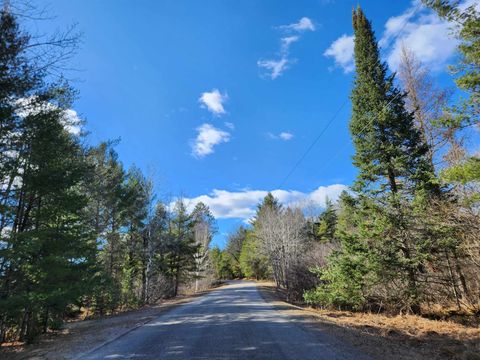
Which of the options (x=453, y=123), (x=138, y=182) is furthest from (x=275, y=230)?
(x=453, y=123)

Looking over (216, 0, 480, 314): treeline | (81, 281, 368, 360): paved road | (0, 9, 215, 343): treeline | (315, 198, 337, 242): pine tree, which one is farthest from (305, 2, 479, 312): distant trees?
(315, 198, 337, 242): pine tree

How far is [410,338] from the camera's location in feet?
26.2

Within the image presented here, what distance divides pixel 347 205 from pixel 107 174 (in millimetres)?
16139

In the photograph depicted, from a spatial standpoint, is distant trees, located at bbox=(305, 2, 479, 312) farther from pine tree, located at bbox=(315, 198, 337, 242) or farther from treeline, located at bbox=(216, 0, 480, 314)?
pine tree, located at bbox=(315, 198, 337, 242)

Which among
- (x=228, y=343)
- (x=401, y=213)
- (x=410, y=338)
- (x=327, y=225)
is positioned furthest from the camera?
(x=327, y=225)

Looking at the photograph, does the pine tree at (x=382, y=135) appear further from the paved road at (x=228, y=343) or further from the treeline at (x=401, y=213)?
the paved road at (x=228, y=343)

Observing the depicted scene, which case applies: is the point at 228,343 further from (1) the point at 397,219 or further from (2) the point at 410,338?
(1) the point at 397,219

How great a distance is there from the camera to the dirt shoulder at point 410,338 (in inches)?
242

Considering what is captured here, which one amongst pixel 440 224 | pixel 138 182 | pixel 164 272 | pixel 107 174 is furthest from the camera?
pixel 164 272

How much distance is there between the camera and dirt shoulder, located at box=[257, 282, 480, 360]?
242 inches

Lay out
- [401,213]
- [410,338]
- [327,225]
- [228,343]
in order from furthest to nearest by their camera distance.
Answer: [327,225] < [401,213] < [410,338] < [228,343]

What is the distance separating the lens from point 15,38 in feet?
20.4

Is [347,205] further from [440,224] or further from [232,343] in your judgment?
[232,343]

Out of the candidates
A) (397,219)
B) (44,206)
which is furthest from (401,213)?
(44,206)
